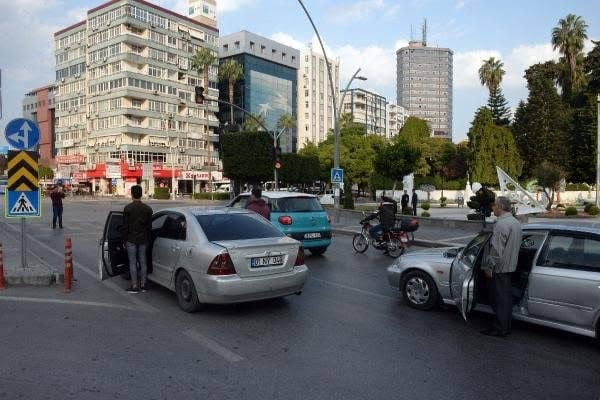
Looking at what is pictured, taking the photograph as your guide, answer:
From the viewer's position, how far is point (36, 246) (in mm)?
14602

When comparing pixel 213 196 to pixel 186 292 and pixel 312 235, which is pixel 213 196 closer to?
pixel 312 235

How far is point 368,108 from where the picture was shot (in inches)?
5699

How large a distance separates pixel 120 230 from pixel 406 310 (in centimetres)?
443

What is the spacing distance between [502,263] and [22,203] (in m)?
8.04

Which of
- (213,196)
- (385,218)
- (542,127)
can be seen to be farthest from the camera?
(213,196)

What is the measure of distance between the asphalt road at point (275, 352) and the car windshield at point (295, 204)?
4381mm

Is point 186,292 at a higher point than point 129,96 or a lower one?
lower

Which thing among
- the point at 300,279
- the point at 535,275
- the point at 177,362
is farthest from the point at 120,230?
the point at 535,275

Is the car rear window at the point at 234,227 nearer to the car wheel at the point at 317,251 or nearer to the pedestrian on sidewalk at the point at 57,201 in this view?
the car wheel at the point at 317,251

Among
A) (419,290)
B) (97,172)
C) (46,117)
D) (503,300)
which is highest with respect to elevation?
(46,117)

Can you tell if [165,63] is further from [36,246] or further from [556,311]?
[556,311]

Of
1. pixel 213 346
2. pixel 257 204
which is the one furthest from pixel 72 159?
pixel 213 346

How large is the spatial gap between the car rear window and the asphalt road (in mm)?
1013

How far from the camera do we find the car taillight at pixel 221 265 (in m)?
6.45
